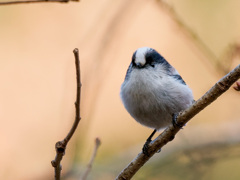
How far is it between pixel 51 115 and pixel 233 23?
1596mm

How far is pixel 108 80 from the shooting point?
340 centimetres

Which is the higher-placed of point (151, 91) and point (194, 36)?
point (194, 36)

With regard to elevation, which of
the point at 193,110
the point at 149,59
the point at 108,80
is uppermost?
the point at 108,80

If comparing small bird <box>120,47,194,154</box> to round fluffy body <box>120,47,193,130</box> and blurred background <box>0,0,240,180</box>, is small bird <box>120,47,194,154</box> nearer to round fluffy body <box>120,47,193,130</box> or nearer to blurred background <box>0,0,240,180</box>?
round fluffy body <box>120,47,193,130</box>

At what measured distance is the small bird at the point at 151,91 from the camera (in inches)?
74.4

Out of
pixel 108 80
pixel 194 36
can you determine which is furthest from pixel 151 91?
pixel 108 80

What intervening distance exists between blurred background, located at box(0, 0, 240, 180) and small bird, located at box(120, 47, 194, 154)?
0.21 meters

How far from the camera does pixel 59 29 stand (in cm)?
363

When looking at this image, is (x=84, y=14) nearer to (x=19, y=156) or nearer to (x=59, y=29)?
(x=59, y=29)

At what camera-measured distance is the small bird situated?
1.89m

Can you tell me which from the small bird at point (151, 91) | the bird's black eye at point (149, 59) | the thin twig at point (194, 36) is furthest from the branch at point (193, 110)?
the thin twig at point (194, 36)

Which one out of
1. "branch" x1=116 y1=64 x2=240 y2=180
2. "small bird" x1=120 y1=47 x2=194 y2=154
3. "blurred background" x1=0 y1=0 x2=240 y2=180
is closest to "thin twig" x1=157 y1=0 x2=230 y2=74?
"blurred background" x1=0 y1=0 x2=240 y2=180

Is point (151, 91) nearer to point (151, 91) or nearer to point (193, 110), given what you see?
point (151, 91)

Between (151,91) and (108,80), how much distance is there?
155cm
